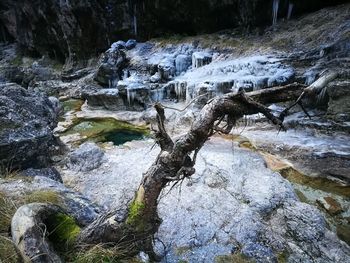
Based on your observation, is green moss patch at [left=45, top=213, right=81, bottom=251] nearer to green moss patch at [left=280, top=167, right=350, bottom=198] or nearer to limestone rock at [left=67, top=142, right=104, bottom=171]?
limestone rock at [left=67, top=142, right=104, bottom=171]

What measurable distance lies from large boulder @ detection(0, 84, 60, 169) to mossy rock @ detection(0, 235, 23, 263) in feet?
11.1

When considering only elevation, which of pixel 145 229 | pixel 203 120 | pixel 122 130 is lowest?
pixel 122 130

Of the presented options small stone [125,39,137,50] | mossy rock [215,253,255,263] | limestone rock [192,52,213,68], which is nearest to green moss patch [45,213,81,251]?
mossy rock [215,253,255,263]

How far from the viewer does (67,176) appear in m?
7.37

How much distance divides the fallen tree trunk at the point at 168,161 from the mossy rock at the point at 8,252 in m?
0.75

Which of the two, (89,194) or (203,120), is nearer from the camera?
(203,120)

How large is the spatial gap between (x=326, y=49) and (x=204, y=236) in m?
9.31

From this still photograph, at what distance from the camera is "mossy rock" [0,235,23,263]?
108 inches

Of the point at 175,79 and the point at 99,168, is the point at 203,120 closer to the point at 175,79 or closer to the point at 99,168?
the point at 99,168

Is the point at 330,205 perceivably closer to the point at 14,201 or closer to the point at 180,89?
the point at 14,201

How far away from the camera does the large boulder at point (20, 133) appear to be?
6.03 m

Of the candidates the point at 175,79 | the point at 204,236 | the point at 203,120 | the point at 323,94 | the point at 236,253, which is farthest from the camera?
the point at 175,79

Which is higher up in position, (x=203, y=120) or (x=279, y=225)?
(x=203, y=120)

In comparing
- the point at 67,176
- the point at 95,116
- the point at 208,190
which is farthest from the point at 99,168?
the point at 95,116
